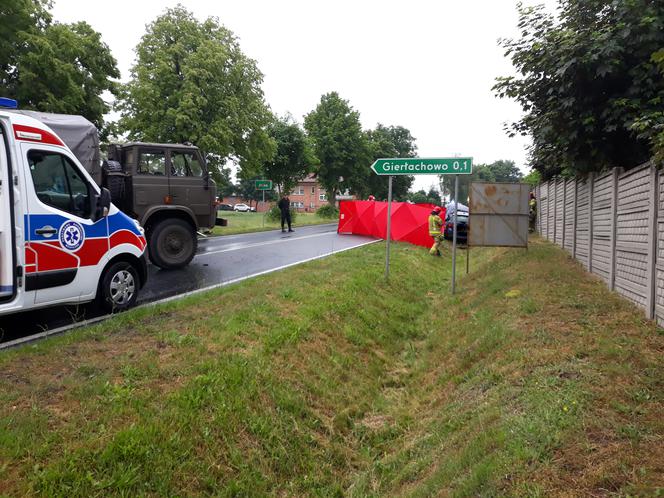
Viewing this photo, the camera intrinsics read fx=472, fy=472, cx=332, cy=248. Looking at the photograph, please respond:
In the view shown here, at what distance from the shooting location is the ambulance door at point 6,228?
4781mm

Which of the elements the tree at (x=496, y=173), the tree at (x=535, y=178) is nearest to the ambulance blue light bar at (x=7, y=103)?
the tree at (x=535, y=178)

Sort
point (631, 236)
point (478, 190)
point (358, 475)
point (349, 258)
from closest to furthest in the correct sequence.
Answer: point (358, 475) < point (631, 236) < point (478, 190) < point (349, 258)

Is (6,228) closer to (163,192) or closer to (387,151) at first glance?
(163,192)

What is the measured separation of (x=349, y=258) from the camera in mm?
12086

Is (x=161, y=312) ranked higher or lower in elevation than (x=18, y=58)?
lower

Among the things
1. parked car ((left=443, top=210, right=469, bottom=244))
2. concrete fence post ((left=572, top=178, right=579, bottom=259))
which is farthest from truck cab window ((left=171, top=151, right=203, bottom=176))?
parked car ((left=443, top=210, right=469, bottom=244))

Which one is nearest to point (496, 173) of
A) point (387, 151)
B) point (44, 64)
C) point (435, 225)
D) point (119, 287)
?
point (387, 151)

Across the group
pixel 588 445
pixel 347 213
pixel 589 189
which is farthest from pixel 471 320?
pixel 347 213

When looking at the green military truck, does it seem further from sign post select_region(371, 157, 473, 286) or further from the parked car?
the parked car

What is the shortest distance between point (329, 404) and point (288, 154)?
37.3m

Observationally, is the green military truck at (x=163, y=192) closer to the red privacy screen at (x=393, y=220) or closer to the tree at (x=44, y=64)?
the tree at (x=44, y=64)

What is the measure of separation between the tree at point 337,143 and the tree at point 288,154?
896 centimetres

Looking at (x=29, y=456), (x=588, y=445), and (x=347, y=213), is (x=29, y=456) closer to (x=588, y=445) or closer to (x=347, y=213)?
(x=588, y=445)

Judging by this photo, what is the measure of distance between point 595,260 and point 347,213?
14679 mm
